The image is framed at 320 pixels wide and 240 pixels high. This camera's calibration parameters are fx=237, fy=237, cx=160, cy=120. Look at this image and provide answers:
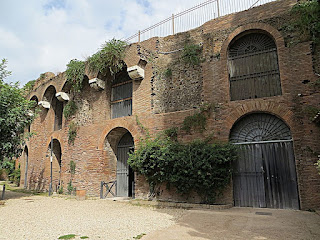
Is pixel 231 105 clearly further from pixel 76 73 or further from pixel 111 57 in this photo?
pixel 76 73

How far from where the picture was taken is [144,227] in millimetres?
5824

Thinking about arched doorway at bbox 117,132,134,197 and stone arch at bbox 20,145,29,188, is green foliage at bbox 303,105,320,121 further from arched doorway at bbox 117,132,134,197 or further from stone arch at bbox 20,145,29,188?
stone arch at bbox 20,145,29,188

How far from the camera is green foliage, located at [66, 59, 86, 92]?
1375 centimetres

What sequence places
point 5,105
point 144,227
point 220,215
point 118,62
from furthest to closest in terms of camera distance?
point 118,62 < point 5,105 < point 220,215 < point 144,227

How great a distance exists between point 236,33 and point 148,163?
21.0 ft

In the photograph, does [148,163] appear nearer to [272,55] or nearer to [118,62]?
[118,62]

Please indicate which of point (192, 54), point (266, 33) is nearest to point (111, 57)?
point (192, 54)

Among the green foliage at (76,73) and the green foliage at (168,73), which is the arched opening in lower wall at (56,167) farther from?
the green foliage at (168,73)

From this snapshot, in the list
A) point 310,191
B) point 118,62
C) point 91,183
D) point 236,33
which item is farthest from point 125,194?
point 236,33

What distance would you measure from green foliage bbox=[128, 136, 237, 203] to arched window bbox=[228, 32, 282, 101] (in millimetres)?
2487

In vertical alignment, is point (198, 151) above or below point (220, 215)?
above

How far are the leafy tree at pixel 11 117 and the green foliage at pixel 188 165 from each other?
5.98m

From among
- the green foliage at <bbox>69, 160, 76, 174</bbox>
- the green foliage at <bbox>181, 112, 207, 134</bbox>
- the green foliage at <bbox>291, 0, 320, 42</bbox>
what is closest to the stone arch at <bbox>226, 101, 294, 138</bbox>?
the green foliage at <bbox>181, 112, 207, 134</bbox>

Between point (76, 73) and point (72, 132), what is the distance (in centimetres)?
348
